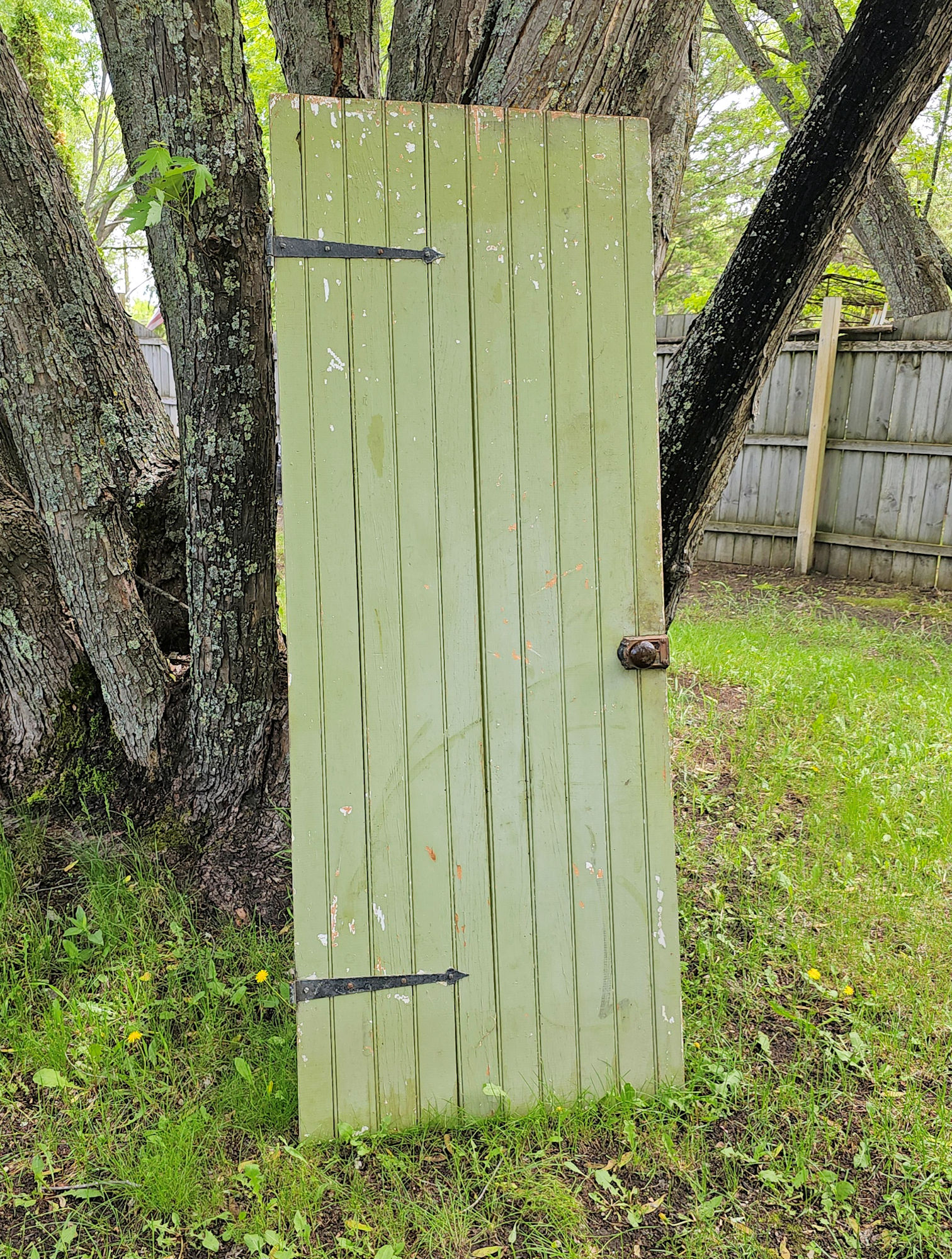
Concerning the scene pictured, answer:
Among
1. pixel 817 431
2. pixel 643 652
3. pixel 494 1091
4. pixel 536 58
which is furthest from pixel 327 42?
pixel 817 431

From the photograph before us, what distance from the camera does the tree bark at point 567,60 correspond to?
2186mm

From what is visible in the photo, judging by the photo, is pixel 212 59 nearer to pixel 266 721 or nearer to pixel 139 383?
pixel 139 383

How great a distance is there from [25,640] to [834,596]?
601 centimetres

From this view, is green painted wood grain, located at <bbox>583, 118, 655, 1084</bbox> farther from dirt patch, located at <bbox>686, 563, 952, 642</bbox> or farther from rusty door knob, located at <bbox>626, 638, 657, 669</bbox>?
dirt patch, located at <bbox>686, 563, 952, 642</bbox>

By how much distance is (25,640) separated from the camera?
2838 millimetres

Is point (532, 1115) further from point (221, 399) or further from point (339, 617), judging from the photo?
Result: point (221, 399)

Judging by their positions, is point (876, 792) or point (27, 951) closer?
point (27, 951)

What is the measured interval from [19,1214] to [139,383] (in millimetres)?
2321

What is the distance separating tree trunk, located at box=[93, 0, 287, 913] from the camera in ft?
7.45

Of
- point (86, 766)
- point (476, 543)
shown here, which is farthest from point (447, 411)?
point (86, 766)

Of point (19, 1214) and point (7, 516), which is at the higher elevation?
point (7, 516)

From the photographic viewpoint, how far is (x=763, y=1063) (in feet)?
7.50

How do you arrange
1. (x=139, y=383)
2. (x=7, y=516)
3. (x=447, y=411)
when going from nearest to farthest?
(x=447, y=411), (x=7, y=516), (x=139, y=383)

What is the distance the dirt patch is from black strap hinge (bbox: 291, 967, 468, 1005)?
5.00 meters
